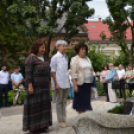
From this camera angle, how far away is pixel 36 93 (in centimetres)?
526

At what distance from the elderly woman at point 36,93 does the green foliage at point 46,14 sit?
9.41 m

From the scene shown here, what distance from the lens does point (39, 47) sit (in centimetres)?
538

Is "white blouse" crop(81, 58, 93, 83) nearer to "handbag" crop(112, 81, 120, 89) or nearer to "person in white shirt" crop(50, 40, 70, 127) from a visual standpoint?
"person in white shirt" crop(50, 40, 70, 127)

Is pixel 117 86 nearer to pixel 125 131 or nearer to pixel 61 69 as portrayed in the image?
pixel 61 69

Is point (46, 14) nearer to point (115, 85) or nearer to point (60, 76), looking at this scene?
point (115, 85)

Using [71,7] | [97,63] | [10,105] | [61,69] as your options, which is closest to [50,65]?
[61,69]

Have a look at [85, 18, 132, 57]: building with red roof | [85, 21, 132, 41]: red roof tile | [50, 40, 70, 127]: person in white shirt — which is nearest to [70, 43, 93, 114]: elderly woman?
[50, 40, 70, 127]: person in white shirt

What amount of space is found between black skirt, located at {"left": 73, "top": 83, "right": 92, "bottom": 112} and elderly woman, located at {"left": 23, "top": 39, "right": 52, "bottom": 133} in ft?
2.49

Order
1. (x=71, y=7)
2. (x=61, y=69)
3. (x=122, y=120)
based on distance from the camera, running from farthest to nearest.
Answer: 1. (x=71, y=7)
2. (x=61, y=69)
3. (x=122, y=120)

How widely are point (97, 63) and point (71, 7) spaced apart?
20.8ft

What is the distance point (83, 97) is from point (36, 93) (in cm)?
114

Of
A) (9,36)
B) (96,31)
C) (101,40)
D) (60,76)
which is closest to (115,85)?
(60,76)

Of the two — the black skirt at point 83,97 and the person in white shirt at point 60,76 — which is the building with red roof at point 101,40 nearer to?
the black skirt at point 83,97

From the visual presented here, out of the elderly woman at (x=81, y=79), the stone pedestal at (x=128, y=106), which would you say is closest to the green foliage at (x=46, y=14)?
the elderly woman at (x=81, y=79)
